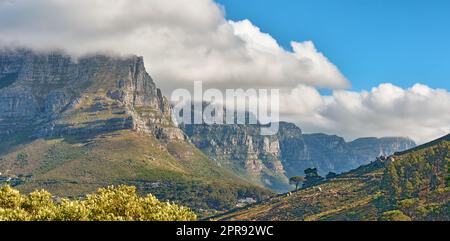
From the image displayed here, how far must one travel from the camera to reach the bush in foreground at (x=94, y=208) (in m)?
59.6

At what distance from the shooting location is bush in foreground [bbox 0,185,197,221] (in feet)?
196

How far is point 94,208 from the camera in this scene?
2496 inches

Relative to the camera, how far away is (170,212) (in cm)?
7025

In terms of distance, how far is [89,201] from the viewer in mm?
65688
